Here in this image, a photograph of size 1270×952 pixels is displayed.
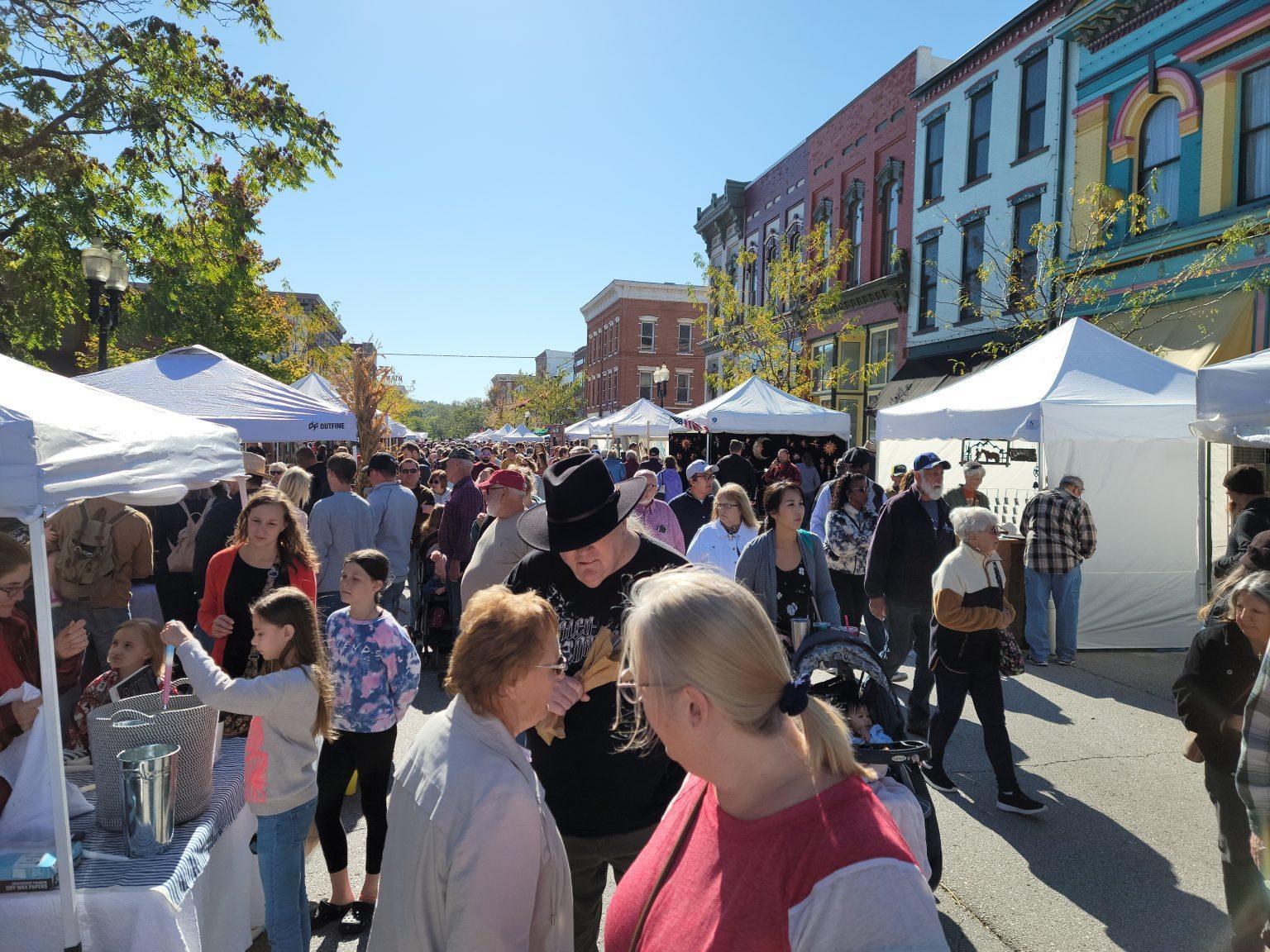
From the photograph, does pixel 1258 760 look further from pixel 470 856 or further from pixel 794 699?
pixel 470 856

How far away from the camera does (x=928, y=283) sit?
20.3 meters

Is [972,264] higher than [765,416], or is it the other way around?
[972,264]

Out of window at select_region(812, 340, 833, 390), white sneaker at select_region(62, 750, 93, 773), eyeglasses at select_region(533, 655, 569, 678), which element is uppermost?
window at select_region(812, 340, 833, 390)

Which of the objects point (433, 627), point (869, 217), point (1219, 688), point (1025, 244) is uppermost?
point (869, 217)

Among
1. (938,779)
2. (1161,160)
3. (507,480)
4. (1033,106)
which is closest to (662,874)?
(507,480)

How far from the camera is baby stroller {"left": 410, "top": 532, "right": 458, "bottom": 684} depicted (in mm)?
7828

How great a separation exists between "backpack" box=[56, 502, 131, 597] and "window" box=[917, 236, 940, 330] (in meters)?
19.1

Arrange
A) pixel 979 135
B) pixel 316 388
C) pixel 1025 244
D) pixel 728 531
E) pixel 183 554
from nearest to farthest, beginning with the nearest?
pixel 183 554, pixel 728 531, pixel 316 388, pixel 1025 244, pixel 979 135

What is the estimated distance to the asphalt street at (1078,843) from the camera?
359cm

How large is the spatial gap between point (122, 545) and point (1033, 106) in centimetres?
1872

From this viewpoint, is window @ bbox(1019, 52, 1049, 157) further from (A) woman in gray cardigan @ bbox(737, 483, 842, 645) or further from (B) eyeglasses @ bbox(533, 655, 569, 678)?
(B) eyeglasses @ bbox(533, 655, 569, 678)

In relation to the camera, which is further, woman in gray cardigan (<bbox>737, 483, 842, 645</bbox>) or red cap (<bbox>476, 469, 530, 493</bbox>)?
woman in gray cardigan (<bbox>737, 483, 842, 645</bbox>)

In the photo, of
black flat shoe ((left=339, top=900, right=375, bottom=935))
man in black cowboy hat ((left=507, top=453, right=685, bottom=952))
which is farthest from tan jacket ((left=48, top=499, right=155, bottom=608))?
man in black cowboy hat ((left=507, top=453, right=685, bottom=952))

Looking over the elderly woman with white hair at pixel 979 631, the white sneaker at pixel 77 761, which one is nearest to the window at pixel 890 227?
the elderly woman with white hair at pixel 979 631
